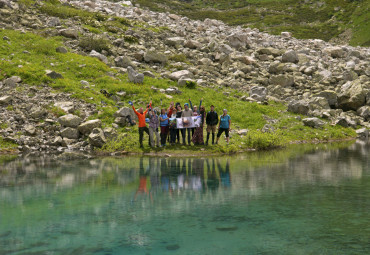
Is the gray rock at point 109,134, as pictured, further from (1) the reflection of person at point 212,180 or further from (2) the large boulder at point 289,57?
(2) the large boulder at point 289,57

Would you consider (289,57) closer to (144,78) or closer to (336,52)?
(336,52)

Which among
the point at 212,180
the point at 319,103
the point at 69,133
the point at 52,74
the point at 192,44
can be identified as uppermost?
the point at 192,44

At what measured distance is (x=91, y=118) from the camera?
30.7 m

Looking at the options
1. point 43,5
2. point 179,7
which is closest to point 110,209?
point 43,5

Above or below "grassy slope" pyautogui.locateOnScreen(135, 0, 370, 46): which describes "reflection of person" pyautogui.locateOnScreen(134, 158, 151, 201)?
below

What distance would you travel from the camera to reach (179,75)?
4175 cm

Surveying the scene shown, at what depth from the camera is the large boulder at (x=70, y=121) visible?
96.1 ft

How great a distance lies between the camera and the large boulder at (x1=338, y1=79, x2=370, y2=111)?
43094 mm

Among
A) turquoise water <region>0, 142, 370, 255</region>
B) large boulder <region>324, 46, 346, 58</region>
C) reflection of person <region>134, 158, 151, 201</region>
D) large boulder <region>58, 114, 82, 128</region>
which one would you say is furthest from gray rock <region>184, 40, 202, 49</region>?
reflection of person <region>134, 158, 151, 201</region>

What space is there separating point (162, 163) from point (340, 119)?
23.6 meters

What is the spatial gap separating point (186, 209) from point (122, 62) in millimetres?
31897

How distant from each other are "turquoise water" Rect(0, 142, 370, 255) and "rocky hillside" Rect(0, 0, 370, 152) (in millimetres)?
8574

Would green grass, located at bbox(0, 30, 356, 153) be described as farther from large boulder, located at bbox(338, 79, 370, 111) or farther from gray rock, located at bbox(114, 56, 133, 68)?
large boulder, located at bbox(338, 79, 370, 111)

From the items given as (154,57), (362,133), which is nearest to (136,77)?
(154,57)
